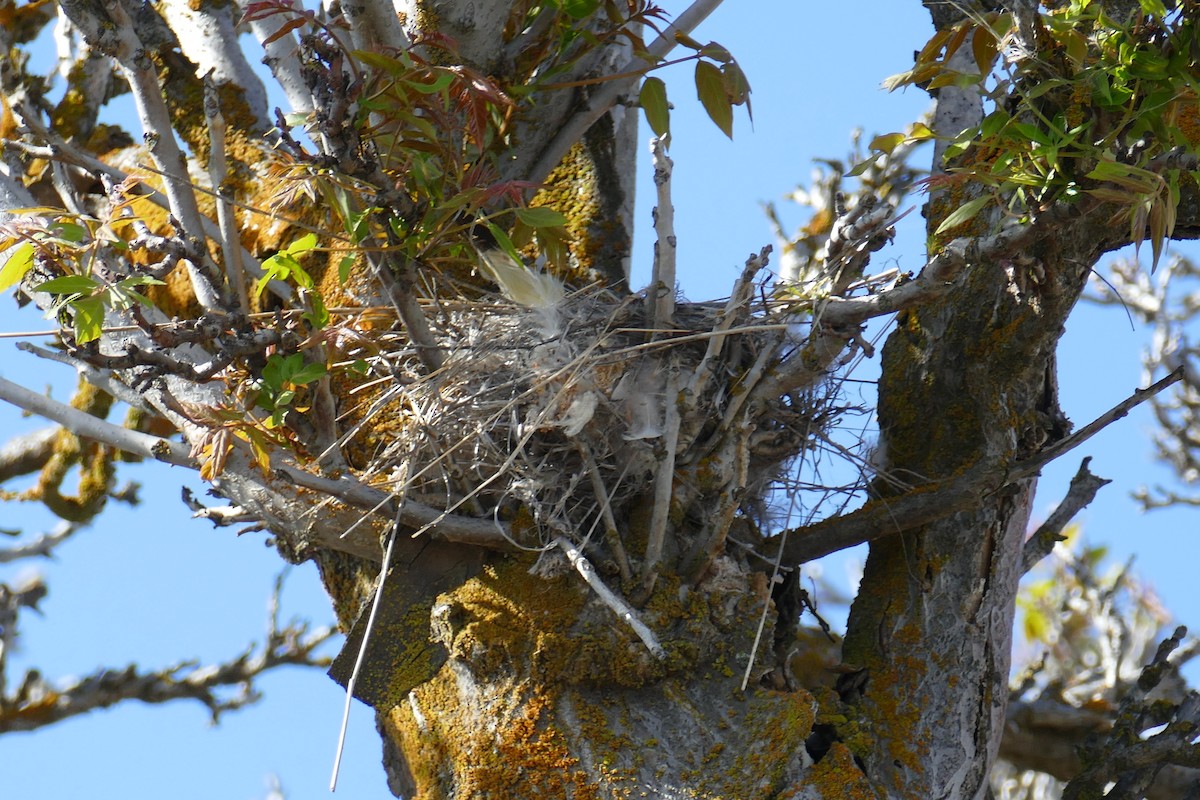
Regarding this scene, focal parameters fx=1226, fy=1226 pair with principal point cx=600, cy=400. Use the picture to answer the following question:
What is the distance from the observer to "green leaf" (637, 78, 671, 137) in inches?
98.6

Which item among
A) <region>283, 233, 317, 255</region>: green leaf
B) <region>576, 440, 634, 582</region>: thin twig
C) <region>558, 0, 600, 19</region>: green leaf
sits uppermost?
<region>558, 0, 600, 19</region>: green leaf

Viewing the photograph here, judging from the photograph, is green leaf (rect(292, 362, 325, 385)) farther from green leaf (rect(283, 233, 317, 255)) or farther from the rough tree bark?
green leaf (rect(283, 233, 317, 255))

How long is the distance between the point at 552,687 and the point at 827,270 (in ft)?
3.31

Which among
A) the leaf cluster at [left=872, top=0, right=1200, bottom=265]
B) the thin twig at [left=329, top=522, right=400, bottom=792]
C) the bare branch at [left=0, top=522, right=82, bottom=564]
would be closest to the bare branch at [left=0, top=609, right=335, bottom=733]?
the bare branch at [left=0, top=522, right=82, bottom=564]

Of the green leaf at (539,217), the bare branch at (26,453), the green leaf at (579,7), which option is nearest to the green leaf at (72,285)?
the green leaf at (539,217)

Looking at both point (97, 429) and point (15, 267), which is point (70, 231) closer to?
point (15, 267)

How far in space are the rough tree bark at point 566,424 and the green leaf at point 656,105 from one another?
0.35ft

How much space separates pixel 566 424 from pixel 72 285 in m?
0.97

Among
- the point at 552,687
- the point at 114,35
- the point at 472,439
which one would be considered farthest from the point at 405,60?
the point at 552,687

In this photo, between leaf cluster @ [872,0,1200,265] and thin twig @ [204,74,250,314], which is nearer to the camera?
leaf cluster @ [872,0,1200,265]

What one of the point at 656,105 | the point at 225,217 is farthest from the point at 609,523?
the point at 225,217

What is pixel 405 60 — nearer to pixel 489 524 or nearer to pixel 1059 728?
pixel 489 524

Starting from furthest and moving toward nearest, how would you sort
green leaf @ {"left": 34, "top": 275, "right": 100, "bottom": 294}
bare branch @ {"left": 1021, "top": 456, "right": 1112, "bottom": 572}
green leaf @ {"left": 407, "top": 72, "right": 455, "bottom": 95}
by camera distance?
bare branch @ {"left": 1021, "top": 456, "right": 1112, "bottom": 572}
green leaf @ {"left": 407, "top": 72, "right": 455, "bottom": 95}
green leaf @ {"left": 34, "top": 275, "right": 100, "bottom": 294}

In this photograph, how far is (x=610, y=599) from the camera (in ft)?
7.38
